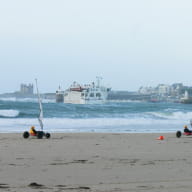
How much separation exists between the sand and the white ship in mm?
62442

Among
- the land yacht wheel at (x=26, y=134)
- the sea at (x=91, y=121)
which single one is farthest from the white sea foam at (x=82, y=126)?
the land yacht wheel at (x=26, y=134)

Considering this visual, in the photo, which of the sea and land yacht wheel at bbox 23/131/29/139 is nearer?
land yacht wheel at bbox 23/131/29/139

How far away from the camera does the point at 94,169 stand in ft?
29.3

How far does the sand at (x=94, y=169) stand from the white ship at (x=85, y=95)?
6244cm

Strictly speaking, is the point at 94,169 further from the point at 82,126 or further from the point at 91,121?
the point at 91,121

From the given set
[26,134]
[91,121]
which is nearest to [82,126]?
[91,121]

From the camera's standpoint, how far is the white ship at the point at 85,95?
75.6 meters

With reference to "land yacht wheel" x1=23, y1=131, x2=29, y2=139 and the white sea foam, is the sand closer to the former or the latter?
"land yacht wheel" x1=23, y1=131, x2=29, y2=139

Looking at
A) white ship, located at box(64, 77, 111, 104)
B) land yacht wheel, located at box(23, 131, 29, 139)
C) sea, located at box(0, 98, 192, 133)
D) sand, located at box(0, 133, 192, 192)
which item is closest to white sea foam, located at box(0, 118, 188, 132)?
sea, located at box(0, 98, 192, 133)

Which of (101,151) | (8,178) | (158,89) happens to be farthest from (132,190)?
(158,89)

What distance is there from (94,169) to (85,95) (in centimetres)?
6667

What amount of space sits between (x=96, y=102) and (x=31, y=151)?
64528 mm

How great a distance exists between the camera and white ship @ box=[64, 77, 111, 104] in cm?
7559

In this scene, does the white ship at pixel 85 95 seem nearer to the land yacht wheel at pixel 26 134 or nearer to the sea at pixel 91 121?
the sea at pixel 91 121
